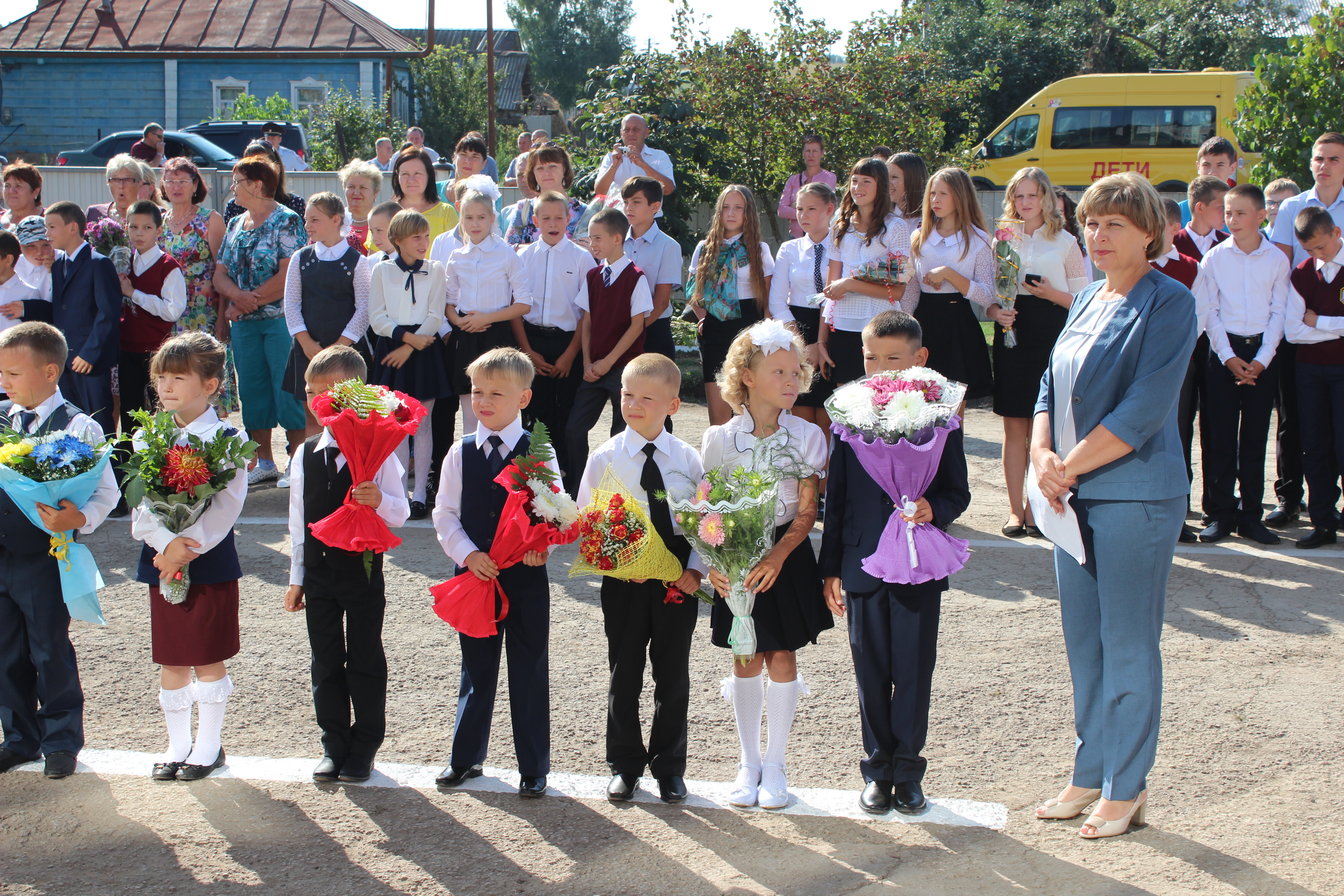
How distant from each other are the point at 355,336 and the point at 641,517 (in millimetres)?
4328

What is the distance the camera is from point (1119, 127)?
2131 centimetres

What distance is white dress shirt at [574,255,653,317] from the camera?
7.35 m

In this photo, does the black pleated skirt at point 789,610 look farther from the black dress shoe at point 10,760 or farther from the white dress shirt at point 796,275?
the white dress shirt at point 796,275

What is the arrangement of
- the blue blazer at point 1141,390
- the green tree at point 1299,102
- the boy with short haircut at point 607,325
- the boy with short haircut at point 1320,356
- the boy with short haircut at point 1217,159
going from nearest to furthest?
1. the blue blazer at point 1141,390
2. the boy with short haircut at point 1320,356
3. the boy with short haircut at point 607,325
4. the boy with short haircut at point 1217,159
5. the green tree at point 1299,102

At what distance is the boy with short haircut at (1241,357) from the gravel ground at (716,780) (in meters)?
1.35

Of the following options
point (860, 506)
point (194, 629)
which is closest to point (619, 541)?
point (860, 506)

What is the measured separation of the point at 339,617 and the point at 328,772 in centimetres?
53

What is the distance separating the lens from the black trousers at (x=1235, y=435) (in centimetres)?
721

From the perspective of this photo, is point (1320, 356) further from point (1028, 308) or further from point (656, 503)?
point (656, 503)

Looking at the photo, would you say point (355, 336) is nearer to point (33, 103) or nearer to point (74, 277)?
point (74, 277)

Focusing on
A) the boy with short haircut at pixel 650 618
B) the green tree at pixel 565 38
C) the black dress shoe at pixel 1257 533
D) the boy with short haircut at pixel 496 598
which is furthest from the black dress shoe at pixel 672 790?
the green tree at pixel 565 38

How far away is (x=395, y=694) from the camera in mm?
4770

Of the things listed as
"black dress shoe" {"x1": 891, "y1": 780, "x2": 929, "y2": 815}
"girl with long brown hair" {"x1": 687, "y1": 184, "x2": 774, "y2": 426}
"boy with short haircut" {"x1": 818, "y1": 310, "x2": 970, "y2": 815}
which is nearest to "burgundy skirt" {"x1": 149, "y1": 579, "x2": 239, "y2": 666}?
"boy with short haircut" {"x1": 818, "y1": 310, "x2": 970, "y2": 815}

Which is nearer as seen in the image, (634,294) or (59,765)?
(59,765)
